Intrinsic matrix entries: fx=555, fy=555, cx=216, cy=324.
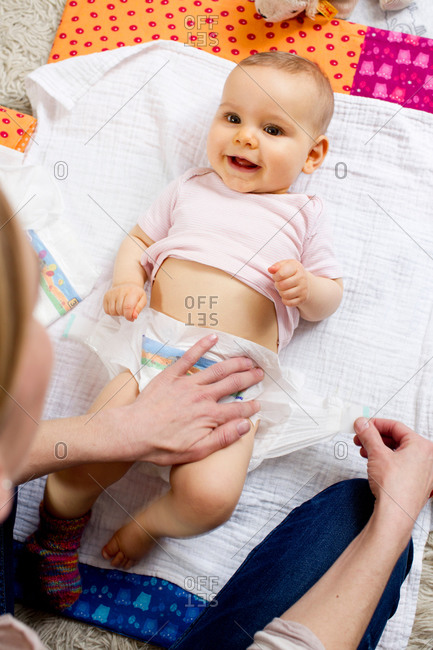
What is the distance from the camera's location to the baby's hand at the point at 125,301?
88 cm

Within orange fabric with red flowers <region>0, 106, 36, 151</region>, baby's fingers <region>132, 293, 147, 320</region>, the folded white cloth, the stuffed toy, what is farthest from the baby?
orange fabric with red flowers <region>0, 106, 36, 151</region>

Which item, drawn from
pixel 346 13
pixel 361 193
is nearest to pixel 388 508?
pixel 361 193

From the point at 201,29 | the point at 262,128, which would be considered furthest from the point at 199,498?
the point at 201,29

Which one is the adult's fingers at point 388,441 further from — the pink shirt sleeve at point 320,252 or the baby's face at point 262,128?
the baby's face at point 262,128

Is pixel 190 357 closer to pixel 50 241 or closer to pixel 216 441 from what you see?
pixel 216 441

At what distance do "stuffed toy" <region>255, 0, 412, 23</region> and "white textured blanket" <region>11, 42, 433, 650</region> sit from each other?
132 mm

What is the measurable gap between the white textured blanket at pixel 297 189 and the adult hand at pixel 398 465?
100 millimetres

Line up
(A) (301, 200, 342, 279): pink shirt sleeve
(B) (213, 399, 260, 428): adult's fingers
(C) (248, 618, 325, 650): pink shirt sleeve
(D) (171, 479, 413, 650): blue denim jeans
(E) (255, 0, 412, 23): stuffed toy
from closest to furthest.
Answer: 1. (C) (248, 618, 325, 650): pink shirt sleeve
2. (D) (171, 479, 413, 650): blue denim jeans
3. (B) (213, 399, 260, 428): adult's fingers
4. (A) (301, 200, 342, 279): pink shirt sleeve
5. (E) (255, 0, 412, 23): stuffed toy

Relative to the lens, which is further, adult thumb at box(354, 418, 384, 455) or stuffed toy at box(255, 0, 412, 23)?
stuffed toy at box(255, 0, 412, 23)

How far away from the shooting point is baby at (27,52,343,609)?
2.80 ft

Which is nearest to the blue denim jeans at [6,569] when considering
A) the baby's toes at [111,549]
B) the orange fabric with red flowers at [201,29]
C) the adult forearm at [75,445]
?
the adult forearm at [75,445]

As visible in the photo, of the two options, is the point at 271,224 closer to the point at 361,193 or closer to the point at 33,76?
the point at 361,193

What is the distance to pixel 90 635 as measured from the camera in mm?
917

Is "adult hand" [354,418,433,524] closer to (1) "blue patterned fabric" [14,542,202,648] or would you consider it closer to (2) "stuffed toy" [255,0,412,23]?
(1) "blue patterned fabric" [14,542,202,648]
